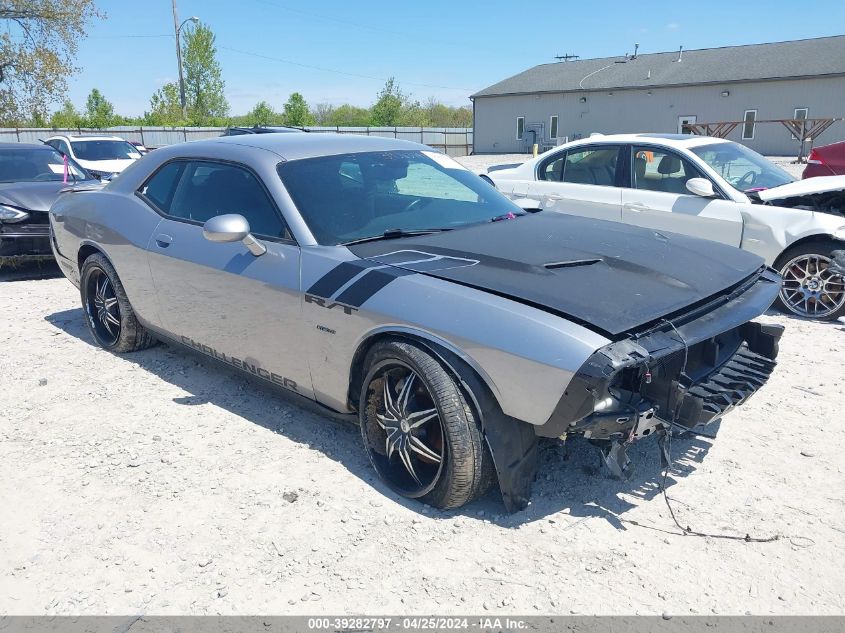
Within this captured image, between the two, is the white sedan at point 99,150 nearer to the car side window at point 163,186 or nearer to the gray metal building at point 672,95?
the car side window at point 163,186

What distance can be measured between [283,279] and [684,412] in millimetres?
2007

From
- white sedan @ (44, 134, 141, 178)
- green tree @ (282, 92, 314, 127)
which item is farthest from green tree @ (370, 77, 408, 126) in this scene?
white sedan @ (44, 134, 141, 178)

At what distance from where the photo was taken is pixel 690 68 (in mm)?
36438

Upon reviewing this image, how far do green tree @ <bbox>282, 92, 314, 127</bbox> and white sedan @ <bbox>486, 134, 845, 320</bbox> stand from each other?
5241 centimetres

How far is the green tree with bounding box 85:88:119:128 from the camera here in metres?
44.0

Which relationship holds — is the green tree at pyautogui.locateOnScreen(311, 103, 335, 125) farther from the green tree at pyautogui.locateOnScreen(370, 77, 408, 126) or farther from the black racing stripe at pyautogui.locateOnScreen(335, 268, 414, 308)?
the black racing stripe at pyautogui.locateOnScreen(335, 268, 414, 308)

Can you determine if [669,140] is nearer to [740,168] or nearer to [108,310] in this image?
[740,168]

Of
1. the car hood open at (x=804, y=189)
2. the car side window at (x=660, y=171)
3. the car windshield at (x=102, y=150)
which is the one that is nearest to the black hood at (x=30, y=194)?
the car side window at (x=660, y=171)

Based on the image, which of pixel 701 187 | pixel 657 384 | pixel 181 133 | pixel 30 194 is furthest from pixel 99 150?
pixel 181 133

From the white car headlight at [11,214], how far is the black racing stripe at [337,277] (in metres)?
5.72

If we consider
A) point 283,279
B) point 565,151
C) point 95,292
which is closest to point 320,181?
point 283,279

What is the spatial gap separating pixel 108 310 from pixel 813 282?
5.83 m

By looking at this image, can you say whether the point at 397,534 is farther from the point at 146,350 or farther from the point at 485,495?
the point at 146,350

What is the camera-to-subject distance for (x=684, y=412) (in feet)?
8.91
